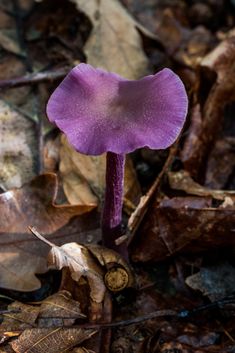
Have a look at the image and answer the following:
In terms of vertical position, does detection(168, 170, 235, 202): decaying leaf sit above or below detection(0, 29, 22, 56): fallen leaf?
below

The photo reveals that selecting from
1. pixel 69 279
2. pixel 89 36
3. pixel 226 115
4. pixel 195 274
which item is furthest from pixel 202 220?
pixel 89 36

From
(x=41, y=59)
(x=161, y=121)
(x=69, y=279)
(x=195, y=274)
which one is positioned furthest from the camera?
(x=41, y=59)

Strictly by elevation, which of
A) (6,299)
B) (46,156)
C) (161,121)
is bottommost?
(6,299)

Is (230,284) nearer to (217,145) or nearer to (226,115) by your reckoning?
(217,145)

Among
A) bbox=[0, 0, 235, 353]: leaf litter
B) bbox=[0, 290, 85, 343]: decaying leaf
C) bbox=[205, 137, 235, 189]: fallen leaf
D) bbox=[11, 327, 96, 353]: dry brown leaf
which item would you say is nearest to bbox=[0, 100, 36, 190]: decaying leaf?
bbox=[0, 0, 235, 353]: leaf litter

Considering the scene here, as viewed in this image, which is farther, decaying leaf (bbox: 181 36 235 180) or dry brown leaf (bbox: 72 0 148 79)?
dry brown leaf (bbox: 72 0 148 79)

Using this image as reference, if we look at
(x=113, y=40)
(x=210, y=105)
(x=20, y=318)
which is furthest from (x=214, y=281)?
(x=113, y=40)

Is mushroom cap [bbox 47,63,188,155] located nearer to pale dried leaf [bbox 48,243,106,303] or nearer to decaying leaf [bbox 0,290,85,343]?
pale dried leaf [bbox 48,243,106,303]
